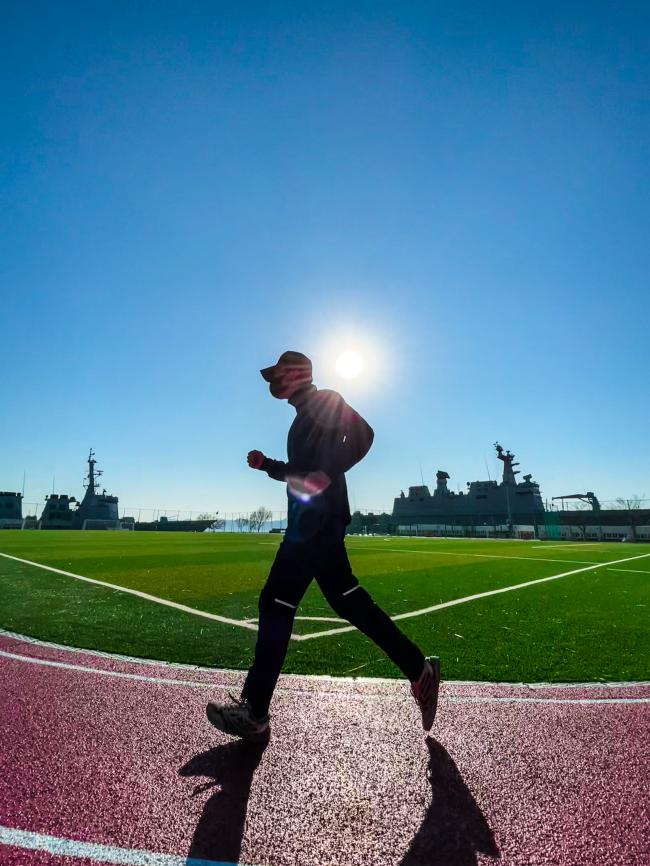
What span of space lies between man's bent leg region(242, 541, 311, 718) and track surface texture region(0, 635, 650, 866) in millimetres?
297

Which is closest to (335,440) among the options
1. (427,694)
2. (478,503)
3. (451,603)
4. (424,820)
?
(427,694)

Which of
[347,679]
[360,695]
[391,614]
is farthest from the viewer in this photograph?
[391,614]

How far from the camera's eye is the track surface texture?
1.68m

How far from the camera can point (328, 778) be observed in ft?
7.06

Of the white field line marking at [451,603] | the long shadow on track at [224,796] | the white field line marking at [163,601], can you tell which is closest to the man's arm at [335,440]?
the long shadow on track at [224,796]

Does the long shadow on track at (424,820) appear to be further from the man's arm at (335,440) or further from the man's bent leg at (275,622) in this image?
the man's arm at (335,440)

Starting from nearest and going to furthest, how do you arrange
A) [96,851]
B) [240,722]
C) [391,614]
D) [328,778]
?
[96,851] < [328,778] < [240,722] < [391,614]

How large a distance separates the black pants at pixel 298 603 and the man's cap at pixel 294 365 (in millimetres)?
984

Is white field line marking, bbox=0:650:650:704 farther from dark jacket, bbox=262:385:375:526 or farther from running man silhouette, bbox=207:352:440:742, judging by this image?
dark jacket, bbox=262:385:375:526

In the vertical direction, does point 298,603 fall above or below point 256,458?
below

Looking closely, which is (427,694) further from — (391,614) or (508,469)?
(508,469)

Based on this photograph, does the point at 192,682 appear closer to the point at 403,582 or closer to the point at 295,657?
the point at 295,657

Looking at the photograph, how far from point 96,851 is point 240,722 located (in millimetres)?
891

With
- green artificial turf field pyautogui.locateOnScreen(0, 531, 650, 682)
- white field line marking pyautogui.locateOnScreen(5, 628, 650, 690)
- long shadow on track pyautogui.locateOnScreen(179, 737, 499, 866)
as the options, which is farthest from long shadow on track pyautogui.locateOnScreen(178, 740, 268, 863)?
green artificial turf field pyautogui.locateOnScreen(0, 531, 650, 682)
